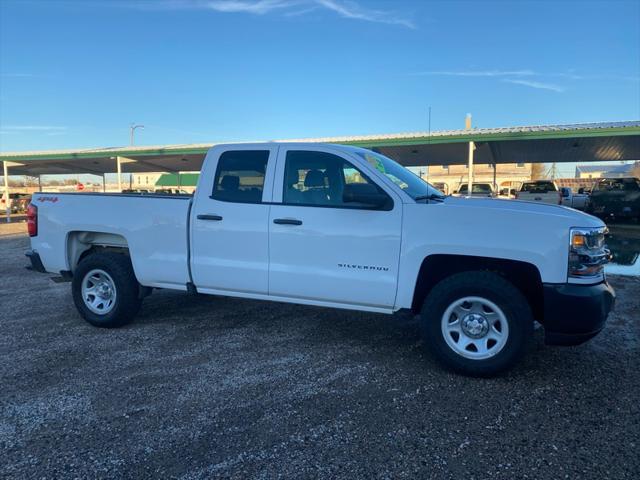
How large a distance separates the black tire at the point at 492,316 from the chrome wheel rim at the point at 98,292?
3562mm

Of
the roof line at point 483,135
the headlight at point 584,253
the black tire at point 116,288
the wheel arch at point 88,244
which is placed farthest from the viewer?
the roof line at point 483,135

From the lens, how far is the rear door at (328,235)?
4195 mm

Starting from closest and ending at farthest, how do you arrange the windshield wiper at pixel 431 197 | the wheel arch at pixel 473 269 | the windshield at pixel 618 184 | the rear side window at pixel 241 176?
the wheel arch at pixel 473 269 → the windshield wiper at pixel 431 197 → the rear side window at pixel 241 176 → the windshield at pixel 618 184

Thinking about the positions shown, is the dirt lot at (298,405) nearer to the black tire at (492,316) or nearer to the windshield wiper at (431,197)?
the black tire at (492,316)

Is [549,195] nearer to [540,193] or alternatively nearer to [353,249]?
[540,193]

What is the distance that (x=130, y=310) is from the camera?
17.6 ft

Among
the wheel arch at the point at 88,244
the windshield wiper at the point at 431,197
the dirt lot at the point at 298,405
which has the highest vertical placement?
the windshield wiper at the point at 431,197

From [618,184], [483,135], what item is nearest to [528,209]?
[483,135]

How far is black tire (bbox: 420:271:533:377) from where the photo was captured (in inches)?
151

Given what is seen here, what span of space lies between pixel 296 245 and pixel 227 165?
3.95ft

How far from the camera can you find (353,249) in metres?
4.28

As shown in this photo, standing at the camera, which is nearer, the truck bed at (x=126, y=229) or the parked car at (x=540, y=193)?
the truck bed at (x=126, y=229)

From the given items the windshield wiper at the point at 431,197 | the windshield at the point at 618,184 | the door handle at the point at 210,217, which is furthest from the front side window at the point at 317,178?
the windshield at the point at 618,184

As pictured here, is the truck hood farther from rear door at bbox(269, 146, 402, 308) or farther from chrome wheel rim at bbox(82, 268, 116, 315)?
chrome wheel rim at bbox(82, 268, 116, 315)
